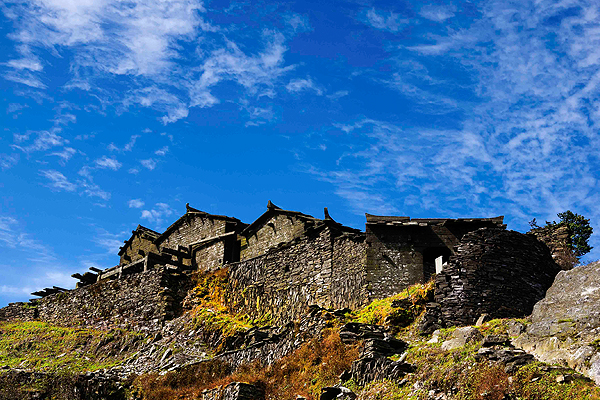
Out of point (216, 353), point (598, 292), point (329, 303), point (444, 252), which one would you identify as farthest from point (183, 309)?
point (598, 292)

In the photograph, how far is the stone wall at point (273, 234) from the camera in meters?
29.8

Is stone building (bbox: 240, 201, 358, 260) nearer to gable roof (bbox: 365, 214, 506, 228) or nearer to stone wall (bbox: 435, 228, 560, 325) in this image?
gable roof (bbox: 365, 214, 506, 228)

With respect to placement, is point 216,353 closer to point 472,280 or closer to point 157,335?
point 157,335

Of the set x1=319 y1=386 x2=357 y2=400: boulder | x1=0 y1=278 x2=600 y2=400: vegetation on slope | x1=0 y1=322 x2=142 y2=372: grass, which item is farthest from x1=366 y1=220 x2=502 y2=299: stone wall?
x1=0 y1=322 x2=142 y2=372: grass

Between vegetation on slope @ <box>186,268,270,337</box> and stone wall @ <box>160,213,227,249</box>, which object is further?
stone wall @ <box>160,213,227,249</box>

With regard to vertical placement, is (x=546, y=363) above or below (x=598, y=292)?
below

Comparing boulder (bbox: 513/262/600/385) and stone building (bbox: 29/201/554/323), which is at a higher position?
stone building (bbox: 29/201/554/323)

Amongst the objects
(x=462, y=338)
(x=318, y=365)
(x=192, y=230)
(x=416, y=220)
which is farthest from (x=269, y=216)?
(x=462, y=338)

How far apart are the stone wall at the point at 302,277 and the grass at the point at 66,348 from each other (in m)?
4.99

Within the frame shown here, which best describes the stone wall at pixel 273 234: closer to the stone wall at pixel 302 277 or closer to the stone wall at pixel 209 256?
the stone wall at pixel 209 256

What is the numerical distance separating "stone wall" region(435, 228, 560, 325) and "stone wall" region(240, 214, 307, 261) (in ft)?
41.6

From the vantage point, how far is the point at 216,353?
859 inches

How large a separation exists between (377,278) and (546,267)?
20.4ft

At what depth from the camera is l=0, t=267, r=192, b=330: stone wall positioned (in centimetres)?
2689
